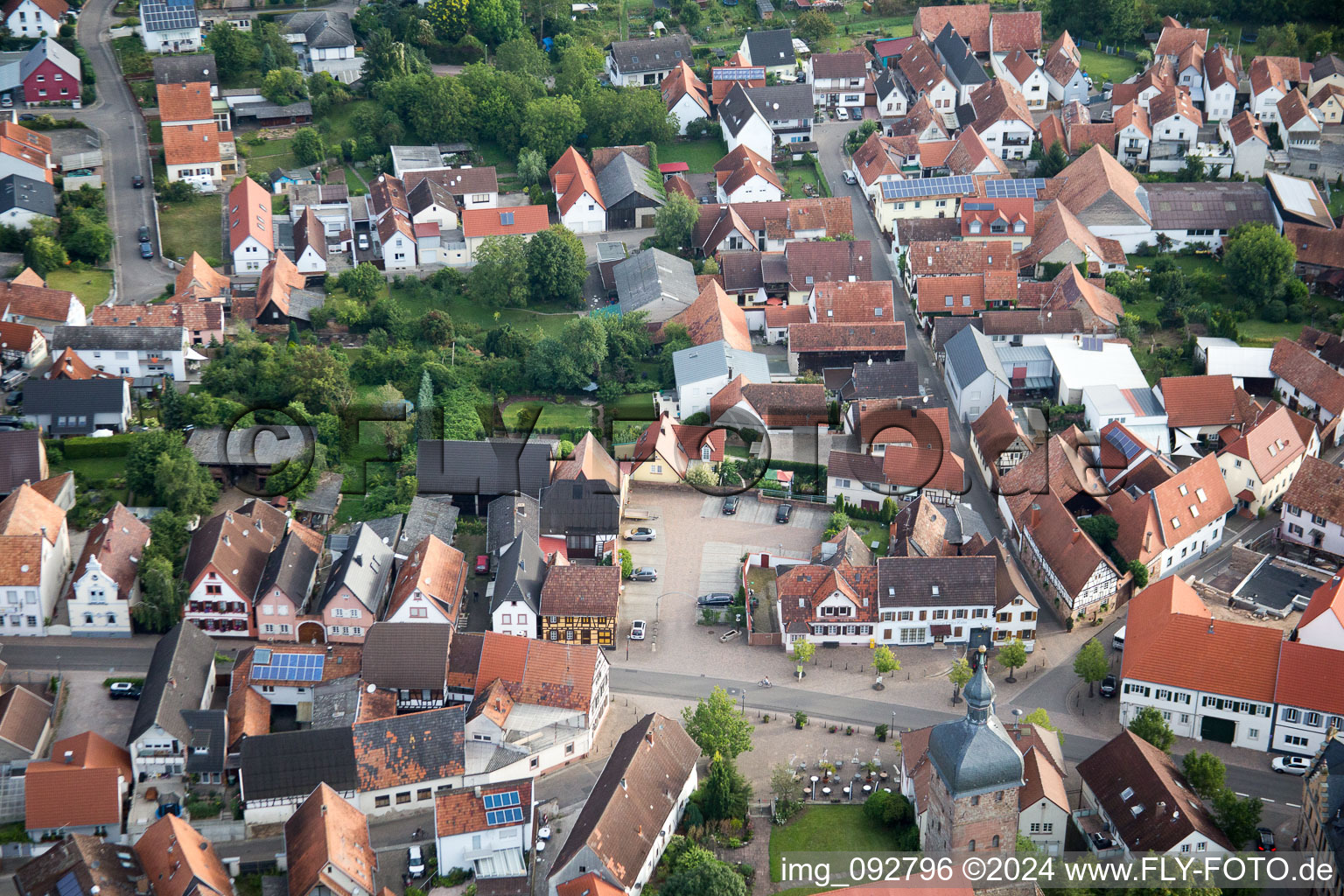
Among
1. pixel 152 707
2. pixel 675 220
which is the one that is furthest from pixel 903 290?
pixel 152 707

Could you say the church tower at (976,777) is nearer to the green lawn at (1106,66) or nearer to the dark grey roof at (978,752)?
the dark grey roof at (978,752)

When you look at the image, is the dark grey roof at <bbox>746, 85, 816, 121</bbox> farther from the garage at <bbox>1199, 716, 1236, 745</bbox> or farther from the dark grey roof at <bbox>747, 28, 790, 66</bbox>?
the garage at <bbox>1199, 716, 1236, 745</bbox>

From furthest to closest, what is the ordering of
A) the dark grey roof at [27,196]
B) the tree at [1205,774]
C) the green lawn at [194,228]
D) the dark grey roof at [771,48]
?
the dark grey roof at [771,48]
the green lawn at [194,228]
the dark grey roof at [27,196]
the tree at [1205,774]

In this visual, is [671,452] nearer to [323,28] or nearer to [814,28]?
[323,28]

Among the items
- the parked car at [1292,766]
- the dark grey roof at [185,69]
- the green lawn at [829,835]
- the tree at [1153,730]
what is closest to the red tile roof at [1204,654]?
the tree at [1153,730]

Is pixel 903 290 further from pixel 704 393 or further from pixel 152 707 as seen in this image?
pixel 152 707

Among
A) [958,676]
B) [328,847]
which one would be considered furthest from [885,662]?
[328,847]

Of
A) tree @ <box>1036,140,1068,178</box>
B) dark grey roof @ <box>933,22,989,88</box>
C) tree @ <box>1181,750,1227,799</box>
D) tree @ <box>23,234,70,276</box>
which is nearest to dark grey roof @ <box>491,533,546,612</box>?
tree @ <box>1181,750,1227,799</box>
